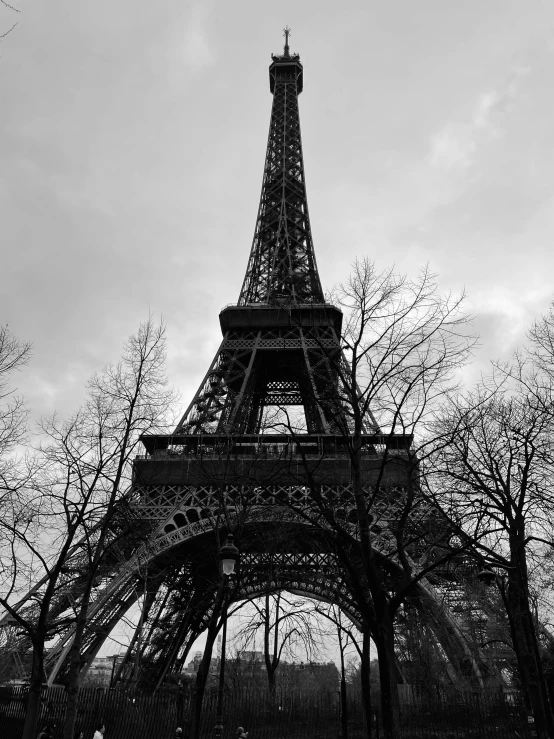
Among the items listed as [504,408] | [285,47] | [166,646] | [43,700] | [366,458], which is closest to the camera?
[504,408]

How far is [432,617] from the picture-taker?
25234 mm

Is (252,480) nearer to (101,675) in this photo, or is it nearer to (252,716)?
(252,716)

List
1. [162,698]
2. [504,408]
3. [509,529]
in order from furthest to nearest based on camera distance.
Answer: [162,698], [504,408], [509,529]

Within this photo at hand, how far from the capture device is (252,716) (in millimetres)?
22812

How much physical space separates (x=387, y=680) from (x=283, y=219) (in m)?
44.3

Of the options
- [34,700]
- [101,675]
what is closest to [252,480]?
[34,700]

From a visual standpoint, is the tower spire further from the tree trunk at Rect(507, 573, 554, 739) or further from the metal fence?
the tree trunk at Rect(507, 573, 554, 739)

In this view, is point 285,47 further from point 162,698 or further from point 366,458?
point 162,698

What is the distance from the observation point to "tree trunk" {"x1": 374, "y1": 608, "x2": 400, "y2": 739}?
34.8 feet

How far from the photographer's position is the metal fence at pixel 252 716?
64.5 feet

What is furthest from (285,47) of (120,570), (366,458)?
(120,570)

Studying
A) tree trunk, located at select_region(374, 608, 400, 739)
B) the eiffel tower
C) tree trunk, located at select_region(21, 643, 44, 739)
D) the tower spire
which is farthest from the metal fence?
the tower spire

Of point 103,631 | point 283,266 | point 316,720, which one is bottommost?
point 316,720

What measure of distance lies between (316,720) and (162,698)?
25.8 ft
